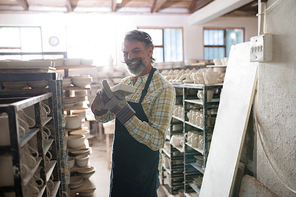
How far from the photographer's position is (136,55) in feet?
5.55

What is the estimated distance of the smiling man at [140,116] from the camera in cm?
159

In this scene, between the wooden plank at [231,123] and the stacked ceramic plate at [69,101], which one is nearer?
the wooden plank at [231,123]

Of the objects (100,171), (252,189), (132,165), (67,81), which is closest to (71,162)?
(67,81)

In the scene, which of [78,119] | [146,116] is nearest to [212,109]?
[146,116]

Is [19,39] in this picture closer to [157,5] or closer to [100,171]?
[157,5]

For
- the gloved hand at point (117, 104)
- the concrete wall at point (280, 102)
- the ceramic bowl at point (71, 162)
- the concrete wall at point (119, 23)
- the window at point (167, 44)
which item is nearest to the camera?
the gloved hand at point (117, 104)

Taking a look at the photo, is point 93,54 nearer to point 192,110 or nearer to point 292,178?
point 192,110

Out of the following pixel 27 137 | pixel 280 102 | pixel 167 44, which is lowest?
pixel 27 137

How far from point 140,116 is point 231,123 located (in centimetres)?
92

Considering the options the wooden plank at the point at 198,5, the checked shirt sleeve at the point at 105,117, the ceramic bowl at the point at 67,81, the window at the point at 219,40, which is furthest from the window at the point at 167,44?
the checked shirt sleeve at the point at 105,117

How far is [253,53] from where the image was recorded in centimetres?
171

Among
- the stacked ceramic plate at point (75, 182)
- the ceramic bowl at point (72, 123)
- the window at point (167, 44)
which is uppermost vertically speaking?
the window at point (167, 44)

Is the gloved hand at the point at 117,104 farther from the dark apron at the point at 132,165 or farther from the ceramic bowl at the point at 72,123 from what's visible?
the ceramic bowl at the point at 72,123

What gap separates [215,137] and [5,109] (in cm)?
190
